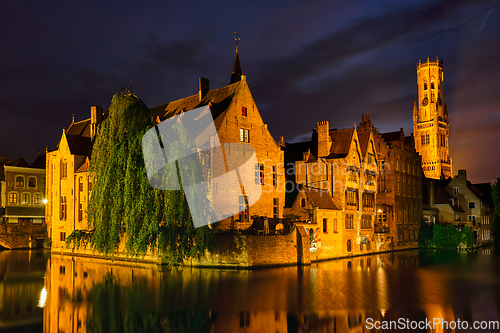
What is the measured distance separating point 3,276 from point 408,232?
150 ft

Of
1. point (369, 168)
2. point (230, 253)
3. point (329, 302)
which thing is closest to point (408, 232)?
point (369, 168)

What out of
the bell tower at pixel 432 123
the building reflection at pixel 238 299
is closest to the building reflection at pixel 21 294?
the building reflection at pixel 238 299

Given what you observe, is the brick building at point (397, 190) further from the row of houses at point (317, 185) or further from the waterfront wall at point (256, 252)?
the waterfront wall at point (256, 252)

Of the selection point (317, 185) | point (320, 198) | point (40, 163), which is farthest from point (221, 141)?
point (40, 163)

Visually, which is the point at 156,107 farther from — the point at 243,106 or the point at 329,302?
the point at 329,302

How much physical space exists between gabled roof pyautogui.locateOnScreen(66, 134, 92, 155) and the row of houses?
0.11 m

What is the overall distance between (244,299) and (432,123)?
149129mm

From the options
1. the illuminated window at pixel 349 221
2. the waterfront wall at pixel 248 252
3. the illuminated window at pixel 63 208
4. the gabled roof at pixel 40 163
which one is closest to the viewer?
the waterfront wall at pixel 248 252

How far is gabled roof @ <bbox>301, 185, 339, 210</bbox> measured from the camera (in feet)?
134

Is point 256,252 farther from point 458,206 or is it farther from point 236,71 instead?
point 458,206

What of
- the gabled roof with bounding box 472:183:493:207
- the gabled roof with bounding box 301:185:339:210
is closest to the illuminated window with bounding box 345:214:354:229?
the gabled roof with bounding box 301:185:339:210

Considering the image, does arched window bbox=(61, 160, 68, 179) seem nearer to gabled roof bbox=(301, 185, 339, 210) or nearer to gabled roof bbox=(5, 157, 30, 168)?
gabled roof bbox=(5, 157, 30, 168)

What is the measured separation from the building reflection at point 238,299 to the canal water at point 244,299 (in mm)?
42

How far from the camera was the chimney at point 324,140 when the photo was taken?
4578 cm
